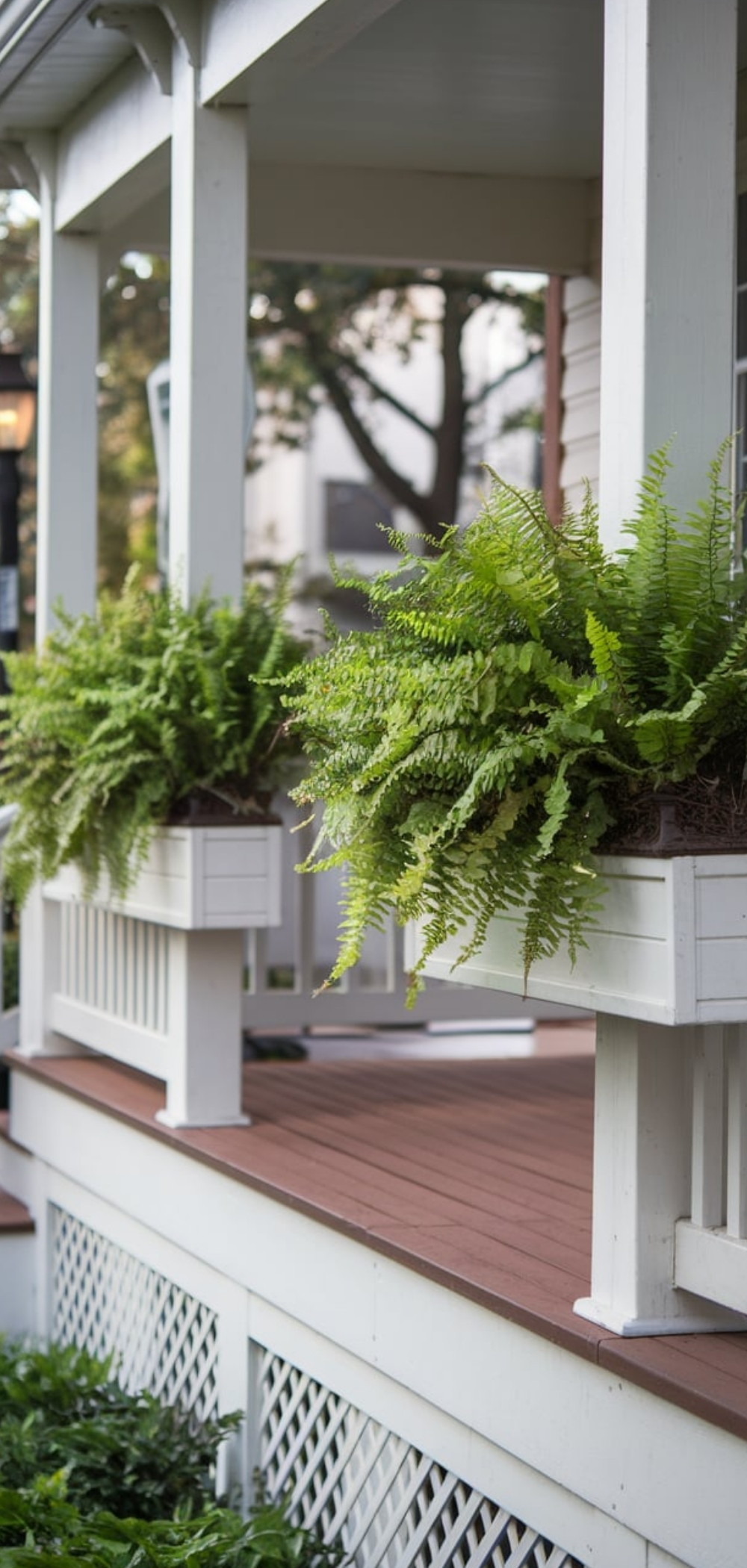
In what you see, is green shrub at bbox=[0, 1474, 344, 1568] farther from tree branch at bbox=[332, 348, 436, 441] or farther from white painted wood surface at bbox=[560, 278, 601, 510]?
tree branch at bbox=[332, 348, 436, 441]

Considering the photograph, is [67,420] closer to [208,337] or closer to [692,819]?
[208,337]

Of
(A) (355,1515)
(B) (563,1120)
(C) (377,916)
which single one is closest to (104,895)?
(B) (563,1120)

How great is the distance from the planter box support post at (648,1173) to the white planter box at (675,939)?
145 millimetres

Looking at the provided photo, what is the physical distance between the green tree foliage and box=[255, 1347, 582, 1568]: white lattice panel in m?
12.2

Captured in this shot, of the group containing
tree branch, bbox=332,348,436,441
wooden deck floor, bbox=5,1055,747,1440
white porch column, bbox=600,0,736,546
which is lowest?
wooden deck floor, bbox=5,1055,747,1440

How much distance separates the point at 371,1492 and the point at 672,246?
265 centimetres

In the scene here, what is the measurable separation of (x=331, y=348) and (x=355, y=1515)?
15.0 m

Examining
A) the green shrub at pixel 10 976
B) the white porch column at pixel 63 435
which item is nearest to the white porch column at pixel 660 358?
the white porch column at pixel 63 435

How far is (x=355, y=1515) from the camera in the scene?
4.16m

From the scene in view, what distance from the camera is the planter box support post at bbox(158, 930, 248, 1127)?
5266 mm

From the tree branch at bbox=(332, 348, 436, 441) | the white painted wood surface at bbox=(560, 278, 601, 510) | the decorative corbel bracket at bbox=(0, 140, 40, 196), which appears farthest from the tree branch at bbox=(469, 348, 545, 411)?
the decorative corbel bracket at bbox=(0, 140, 40, 196)

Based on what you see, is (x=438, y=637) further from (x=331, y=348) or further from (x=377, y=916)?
(x=331, y=348)

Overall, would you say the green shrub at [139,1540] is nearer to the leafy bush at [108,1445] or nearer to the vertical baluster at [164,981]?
the leafy bush at [108,1445]

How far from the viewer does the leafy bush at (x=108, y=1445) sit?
4.53m
